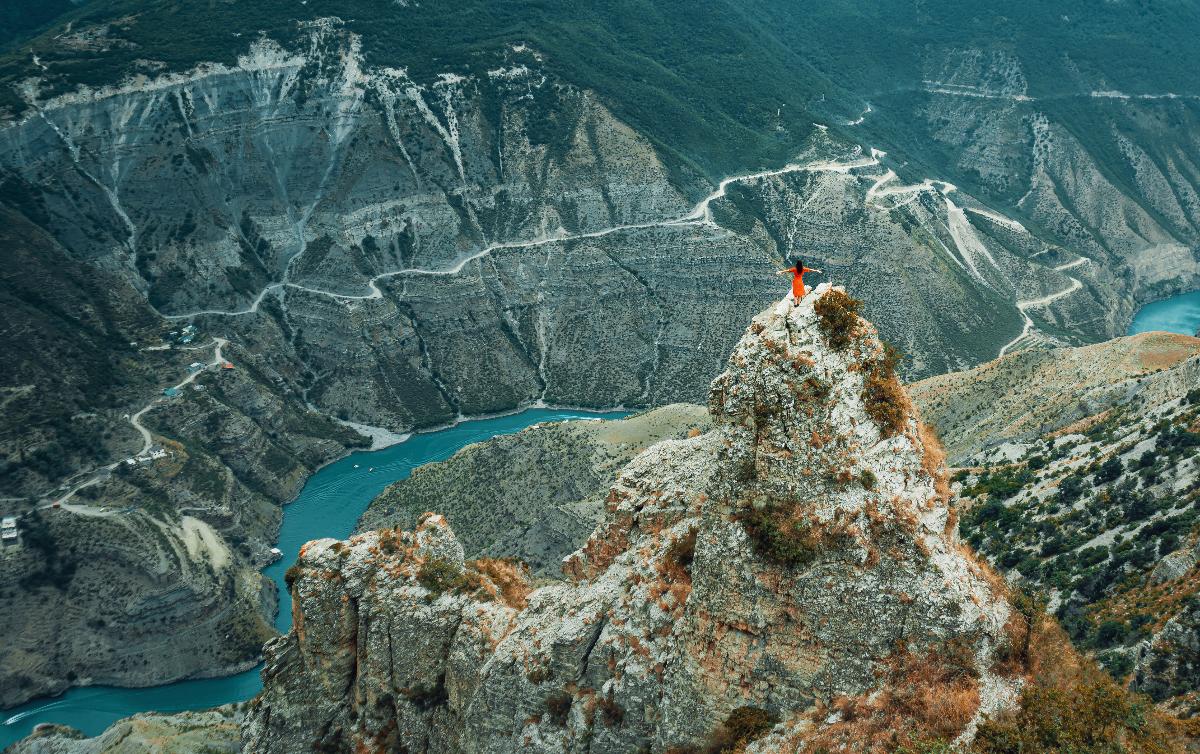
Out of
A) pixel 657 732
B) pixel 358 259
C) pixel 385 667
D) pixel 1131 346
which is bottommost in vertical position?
pixel 358 259

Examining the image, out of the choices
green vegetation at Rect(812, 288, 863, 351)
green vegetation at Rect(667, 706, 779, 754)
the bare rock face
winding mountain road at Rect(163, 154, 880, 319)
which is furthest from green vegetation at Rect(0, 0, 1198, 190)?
green vegetation at Rect(667, 706, 779, 754)

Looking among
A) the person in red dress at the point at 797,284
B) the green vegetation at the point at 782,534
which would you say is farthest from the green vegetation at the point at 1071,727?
the person in red dress at the point at 797,284

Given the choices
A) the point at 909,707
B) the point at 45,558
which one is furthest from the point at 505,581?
the point at 45,558

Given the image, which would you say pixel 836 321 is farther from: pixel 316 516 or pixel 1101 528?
pixel 316 516

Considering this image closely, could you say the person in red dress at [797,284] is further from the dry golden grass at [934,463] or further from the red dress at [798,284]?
the dry golden grass at [934,463]

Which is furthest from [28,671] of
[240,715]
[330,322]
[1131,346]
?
[1131,346]

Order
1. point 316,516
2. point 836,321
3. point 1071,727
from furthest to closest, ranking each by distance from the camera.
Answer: point 316,516 < point 836,321 < point 1071,727

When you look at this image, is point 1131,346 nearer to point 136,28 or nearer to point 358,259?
point 358,259

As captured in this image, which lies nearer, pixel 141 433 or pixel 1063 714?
pixel 1063 714
